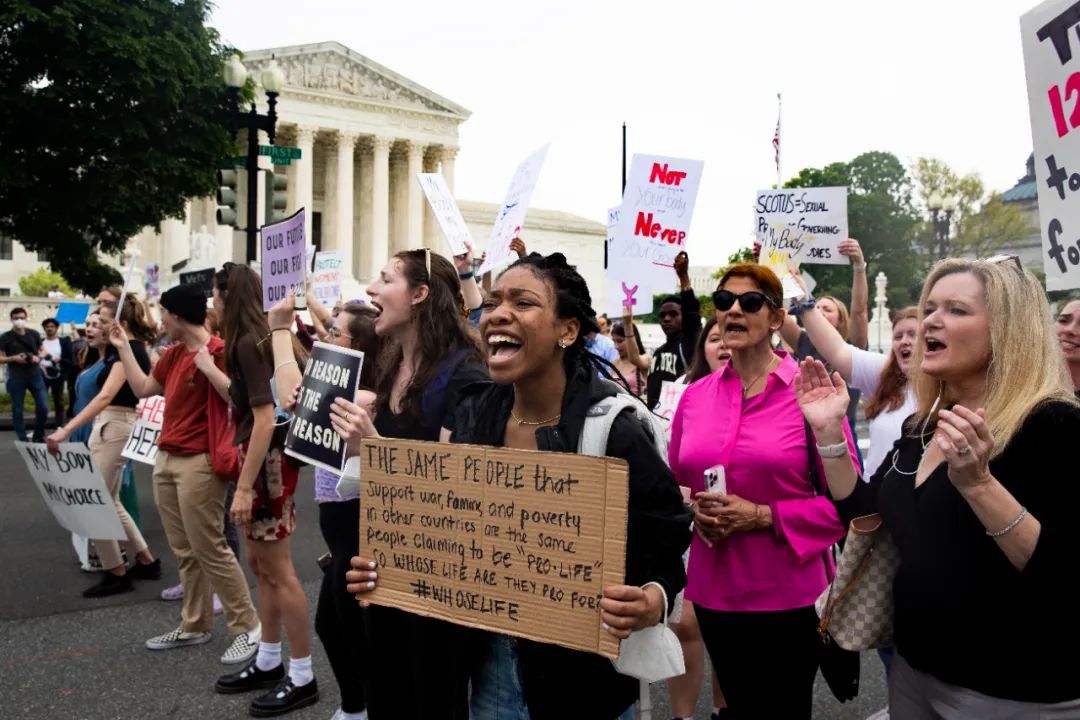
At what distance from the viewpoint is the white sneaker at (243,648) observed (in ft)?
16.0

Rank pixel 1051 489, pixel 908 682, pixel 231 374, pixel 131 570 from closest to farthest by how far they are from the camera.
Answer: pixel 1051 489 < pixel 908 682 < pixel 231 374 < pixel 131 570

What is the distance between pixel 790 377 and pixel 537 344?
1.25 m

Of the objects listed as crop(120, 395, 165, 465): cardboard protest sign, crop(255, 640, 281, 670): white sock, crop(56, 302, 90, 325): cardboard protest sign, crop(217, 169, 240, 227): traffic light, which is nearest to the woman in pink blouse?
crop(255, 640, 281, 670): white sock

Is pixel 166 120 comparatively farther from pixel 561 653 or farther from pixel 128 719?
pixel 561 653

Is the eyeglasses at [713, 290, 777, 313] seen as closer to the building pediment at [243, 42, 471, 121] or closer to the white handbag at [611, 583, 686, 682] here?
the white handbag at [611, 583, 686, 682]

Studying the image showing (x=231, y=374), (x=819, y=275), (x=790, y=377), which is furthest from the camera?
(x=819, y=275)

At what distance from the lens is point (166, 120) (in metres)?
22.5

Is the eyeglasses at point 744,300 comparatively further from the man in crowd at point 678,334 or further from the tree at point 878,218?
the tree at point 878,218

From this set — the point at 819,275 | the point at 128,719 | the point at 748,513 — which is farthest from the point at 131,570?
the point at 819,275

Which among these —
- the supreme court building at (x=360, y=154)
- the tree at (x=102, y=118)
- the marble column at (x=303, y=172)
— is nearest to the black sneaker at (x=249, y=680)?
the tree at (x=102, y=118)

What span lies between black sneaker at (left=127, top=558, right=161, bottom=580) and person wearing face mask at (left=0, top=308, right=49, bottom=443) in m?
8.83

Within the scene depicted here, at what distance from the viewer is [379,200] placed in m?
59.4

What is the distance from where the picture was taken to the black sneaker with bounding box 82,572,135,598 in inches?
241

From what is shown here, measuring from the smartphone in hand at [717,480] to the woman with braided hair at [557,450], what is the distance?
2.87 feet
